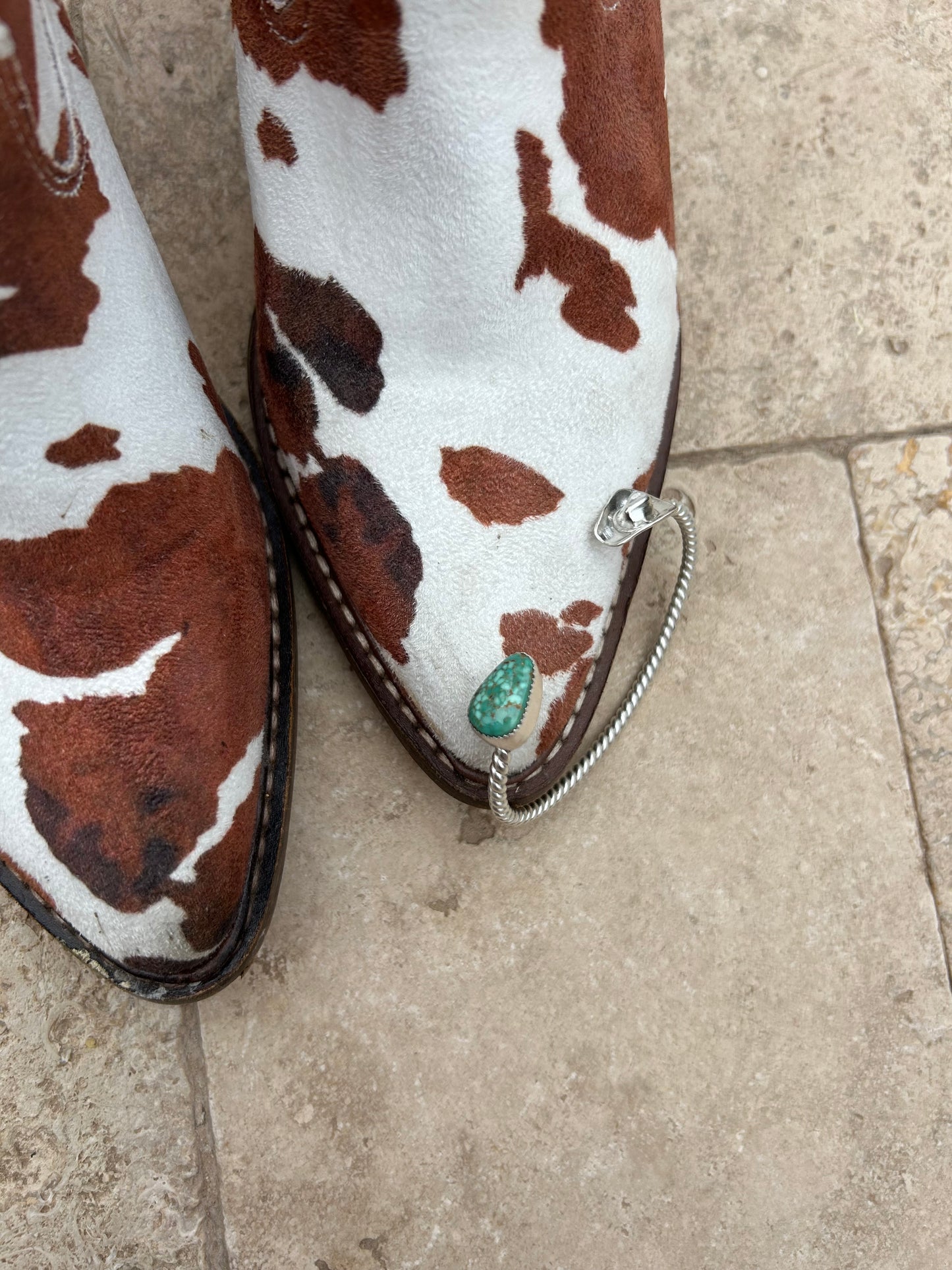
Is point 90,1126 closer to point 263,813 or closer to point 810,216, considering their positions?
point 263,813

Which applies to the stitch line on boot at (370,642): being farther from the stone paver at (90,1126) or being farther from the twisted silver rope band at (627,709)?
the stone paver at (90,1126)

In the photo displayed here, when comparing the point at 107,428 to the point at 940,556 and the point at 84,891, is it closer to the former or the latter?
the point at 84,891

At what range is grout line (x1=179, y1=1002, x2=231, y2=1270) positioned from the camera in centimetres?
63

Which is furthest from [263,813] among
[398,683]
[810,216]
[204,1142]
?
[810,216]

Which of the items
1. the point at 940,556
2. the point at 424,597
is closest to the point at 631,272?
the point at 424,597

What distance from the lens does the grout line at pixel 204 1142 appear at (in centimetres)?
63

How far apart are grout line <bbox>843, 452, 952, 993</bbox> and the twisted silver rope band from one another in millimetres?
132

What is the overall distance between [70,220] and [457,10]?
193mm

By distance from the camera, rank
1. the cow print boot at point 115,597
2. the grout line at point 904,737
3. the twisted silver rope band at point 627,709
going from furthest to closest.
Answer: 1. the grout line at point 904,737
2. the twisted silver rope band at point 627,709
3. the cow print boot at point 115,597

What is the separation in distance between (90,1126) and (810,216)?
83cm

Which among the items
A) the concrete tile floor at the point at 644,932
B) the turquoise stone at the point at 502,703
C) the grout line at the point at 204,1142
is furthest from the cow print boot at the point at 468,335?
the grout line at the point at 204,1142

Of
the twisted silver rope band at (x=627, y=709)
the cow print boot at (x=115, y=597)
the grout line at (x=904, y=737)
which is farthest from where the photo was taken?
the grout line at (x=904, y=737)

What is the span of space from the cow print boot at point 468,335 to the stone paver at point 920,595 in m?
0.22

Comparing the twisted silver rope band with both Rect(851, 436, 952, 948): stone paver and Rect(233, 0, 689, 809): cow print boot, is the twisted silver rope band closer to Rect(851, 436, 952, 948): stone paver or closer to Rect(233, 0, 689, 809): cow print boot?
Rect(233, 0, 689, 809): cow print boot
